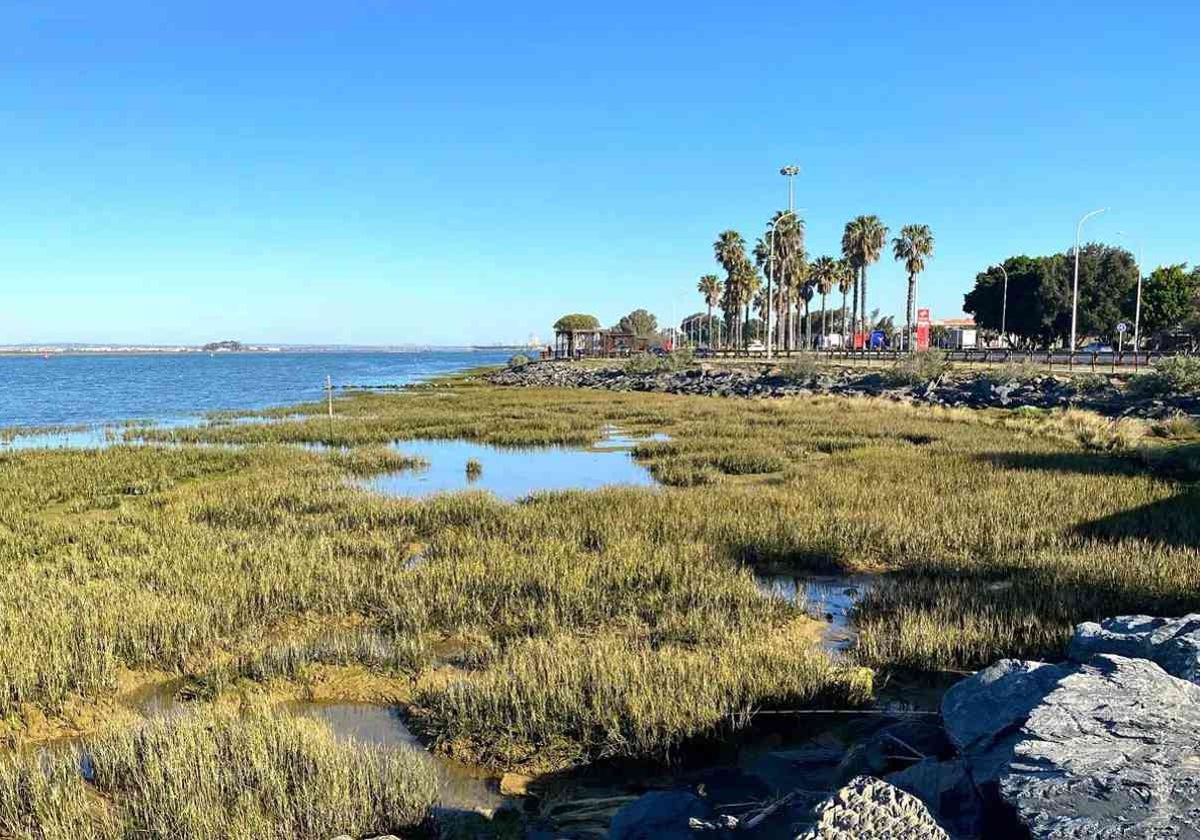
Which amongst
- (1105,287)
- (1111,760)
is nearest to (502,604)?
(1111,760)

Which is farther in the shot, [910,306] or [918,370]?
[910,306]

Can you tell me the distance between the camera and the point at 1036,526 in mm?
11406

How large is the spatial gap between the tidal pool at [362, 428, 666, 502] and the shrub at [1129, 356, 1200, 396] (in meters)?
18.6

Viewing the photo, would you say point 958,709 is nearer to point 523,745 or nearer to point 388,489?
point 523,745

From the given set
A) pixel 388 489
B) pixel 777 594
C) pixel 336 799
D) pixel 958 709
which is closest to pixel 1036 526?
pixel 777 594

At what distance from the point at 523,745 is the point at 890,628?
383cm

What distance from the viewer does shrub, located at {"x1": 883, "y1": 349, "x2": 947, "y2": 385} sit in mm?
38941

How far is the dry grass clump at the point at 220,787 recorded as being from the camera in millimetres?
4246

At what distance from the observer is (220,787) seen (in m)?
4.57

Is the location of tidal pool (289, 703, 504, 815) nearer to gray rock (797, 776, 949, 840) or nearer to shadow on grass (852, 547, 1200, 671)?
gray rock (797, 776, 949, 840)

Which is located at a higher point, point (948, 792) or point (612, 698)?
point (948, 792)

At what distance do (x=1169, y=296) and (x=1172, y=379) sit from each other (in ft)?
178

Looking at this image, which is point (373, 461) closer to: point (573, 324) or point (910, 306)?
point (910, 306)

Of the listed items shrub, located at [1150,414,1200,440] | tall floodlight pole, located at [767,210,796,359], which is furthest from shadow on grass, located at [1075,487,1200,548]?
tall floodlight pole, located at [767,210,796,359]
